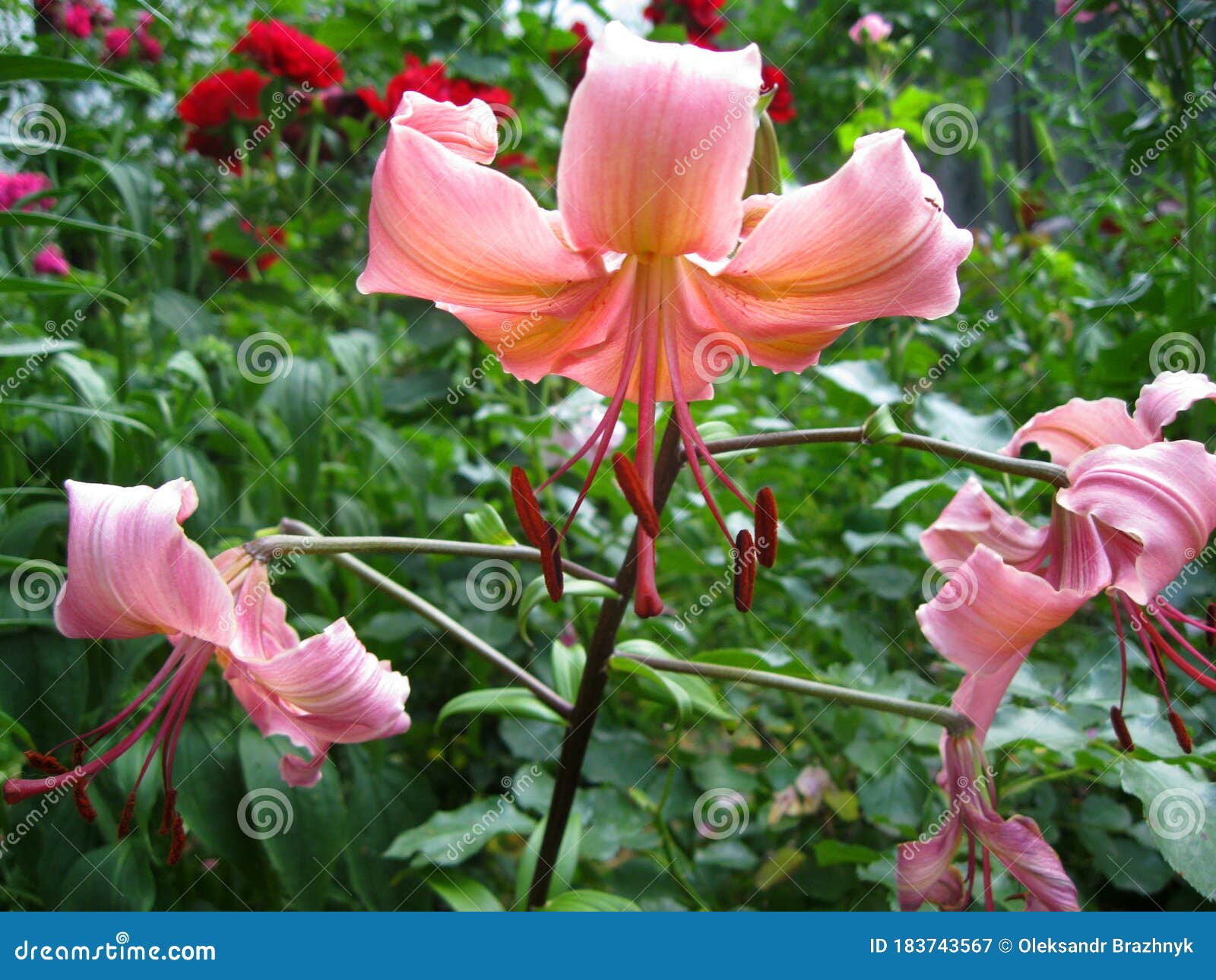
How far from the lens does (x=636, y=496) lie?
1.71 feet

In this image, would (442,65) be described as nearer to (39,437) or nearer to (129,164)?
(129,164)

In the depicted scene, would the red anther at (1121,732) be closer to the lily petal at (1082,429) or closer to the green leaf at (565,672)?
the lily petal at (1082,429)

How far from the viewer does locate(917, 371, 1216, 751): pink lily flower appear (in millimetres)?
532

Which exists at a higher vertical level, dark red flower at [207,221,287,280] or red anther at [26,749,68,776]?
red anther at [26,749,68,776]

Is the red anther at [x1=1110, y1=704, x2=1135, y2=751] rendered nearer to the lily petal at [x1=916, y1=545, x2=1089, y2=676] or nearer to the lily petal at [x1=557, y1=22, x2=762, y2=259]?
the lily petal at [x1=916, y1=545, x2=1089, y2=676]

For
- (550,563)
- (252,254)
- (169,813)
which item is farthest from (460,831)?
(252,254)

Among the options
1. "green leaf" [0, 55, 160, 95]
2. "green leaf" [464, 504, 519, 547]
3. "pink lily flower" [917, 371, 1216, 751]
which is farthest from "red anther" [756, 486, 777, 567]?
"green leaf" [0, 55, 160, 95]

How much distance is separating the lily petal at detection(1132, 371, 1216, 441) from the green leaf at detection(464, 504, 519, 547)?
1.50ft

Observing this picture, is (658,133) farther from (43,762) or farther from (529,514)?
(43,762)

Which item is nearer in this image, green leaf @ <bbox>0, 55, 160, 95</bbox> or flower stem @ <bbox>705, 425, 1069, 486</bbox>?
flower stem @ <bbox>705, 425, 1069, 486</bbox>

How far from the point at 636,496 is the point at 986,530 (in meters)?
0.32

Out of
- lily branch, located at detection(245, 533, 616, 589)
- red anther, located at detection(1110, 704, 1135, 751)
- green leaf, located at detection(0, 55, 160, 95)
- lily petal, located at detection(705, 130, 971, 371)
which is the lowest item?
red anther, located at detection(1110, 704, 1135, 751)

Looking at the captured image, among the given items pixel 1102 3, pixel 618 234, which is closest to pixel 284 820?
pixel 618 234

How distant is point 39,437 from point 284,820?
475 millimetres
